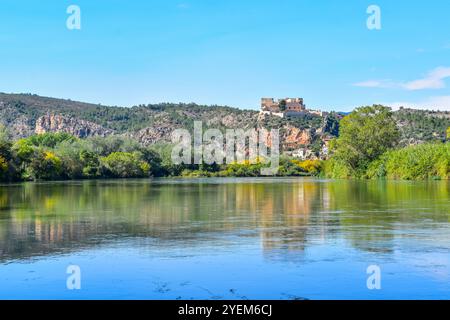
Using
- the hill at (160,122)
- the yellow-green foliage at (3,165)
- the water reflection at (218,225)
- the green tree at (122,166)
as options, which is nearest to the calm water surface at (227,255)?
the water reflection at (218,225)

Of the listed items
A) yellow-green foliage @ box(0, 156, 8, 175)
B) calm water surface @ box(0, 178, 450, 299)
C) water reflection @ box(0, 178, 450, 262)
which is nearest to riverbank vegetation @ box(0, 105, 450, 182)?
yellow-green foliage @ box(0, 156, 8, 175)

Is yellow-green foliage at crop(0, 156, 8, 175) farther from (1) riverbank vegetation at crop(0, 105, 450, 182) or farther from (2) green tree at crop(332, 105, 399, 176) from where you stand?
(2) green tree at crop(332, 105, 399, 176)

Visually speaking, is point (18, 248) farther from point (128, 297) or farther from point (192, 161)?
point (192, 161)

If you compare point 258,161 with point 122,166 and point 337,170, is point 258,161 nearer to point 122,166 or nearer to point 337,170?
point 122,166

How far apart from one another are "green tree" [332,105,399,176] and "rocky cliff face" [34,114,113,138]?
108387 mm

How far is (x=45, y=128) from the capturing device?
176625 mm

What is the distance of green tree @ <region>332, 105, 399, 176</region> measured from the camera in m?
89.1

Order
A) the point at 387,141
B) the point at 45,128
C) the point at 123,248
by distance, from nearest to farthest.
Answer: the point at 123,248
the point at 387,141
the point at 45,128

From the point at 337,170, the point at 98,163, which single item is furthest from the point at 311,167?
the point at 98,163

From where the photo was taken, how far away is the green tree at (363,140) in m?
89.1

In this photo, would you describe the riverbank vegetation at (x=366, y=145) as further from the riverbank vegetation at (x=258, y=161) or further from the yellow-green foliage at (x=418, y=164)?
the yellow-green foliage at (x=418, y=164)

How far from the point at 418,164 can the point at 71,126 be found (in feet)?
438
